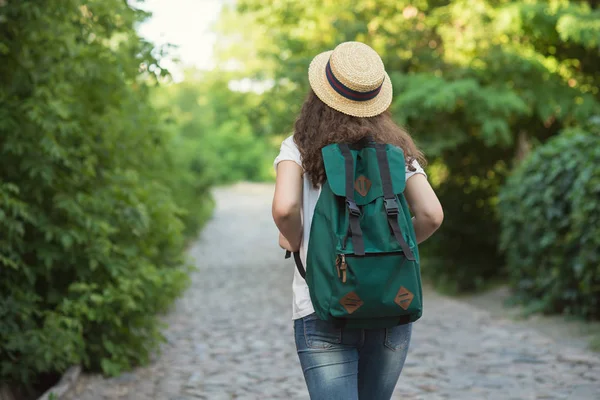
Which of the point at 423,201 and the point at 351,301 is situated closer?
the point at 351,301

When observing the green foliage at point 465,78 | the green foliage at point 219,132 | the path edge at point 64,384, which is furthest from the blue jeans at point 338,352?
the green foliage at point 219,132

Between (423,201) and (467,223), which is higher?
(467,223)

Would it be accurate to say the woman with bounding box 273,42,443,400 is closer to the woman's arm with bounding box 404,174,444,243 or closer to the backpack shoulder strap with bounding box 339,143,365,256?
the woman's arm with bounding box 404,174,444,243

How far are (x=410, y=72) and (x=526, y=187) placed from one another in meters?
3.06

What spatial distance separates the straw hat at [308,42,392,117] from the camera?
2.55 m

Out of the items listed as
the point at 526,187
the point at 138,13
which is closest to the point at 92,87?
the point at 138,13

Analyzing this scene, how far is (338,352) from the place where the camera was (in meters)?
2.50

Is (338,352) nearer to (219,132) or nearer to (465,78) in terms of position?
(465,78)

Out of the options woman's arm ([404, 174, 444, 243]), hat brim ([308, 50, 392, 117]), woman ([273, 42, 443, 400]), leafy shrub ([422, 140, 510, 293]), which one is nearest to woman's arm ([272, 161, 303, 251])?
woman ([273, 42, 443, 400])

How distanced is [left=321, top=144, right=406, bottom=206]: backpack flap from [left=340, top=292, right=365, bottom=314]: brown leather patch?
1.01ft

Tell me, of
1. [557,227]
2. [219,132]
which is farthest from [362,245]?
[219,132]

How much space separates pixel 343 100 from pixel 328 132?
5.4 inches

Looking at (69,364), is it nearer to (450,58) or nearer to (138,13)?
(138,13)

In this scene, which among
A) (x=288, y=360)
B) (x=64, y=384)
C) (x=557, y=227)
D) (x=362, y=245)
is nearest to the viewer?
(x=362, y=245)
